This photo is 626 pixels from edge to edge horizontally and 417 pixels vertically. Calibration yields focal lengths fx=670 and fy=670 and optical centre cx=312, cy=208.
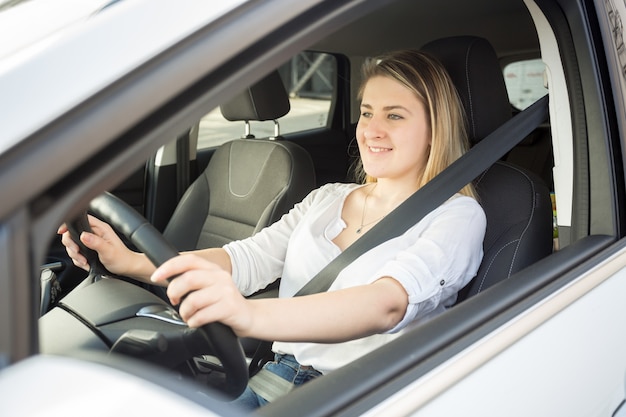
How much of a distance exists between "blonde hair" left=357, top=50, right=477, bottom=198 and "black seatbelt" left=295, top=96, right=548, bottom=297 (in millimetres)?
110

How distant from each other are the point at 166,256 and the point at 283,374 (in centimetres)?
62

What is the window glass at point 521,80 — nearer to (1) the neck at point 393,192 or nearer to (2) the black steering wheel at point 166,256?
(1) the neck at point 393,192

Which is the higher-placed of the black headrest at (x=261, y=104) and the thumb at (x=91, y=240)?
the black headrest at (x=261, y=104)

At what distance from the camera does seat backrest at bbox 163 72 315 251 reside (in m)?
2.72

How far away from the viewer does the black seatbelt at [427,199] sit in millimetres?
1526

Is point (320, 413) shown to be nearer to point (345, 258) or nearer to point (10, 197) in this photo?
point (10, 197)

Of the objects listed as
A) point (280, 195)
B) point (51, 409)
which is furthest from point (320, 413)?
point (280, 195)

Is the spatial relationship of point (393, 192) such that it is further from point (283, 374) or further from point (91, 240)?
point (91, 240)

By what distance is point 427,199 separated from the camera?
1.56 m

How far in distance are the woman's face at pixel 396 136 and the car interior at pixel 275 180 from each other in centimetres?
16

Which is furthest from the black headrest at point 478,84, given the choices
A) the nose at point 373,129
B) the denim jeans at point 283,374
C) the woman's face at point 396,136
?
the denim jeans at point 283,374

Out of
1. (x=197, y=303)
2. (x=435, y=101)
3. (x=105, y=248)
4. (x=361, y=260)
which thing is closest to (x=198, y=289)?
(x=197, y=303)

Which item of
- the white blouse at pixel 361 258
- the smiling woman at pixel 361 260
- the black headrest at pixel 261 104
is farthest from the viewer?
the black headrest at pixel 261 104

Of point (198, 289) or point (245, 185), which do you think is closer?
point (198, 289)
